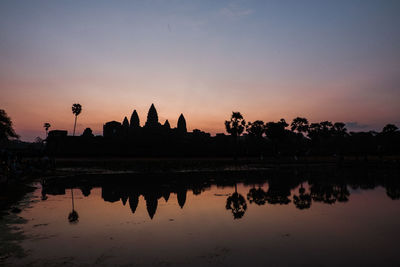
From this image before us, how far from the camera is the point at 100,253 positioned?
7727mm

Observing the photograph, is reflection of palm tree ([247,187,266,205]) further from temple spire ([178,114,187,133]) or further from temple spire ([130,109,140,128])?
temple spire ([130,109,140,128])

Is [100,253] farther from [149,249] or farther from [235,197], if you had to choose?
[235,197]

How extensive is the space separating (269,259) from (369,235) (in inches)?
174

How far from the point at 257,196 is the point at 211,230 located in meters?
8.00

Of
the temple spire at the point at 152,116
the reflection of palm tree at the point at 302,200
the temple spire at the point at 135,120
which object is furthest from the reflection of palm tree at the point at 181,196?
the temple spire at the point at 135,120

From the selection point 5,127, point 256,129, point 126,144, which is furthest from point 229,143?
point 5,127

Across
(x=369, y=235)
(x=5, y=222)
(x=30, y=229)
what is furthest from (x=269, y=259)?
(x=5, y=222)

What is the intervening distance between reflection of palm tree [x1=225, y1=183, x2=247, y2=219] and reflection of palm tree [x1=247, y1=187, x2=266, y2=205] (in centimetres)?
50

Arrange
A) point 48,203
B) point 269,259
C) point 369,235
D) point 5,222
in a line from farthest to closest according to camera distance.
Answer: point 48,203
point 5,222
point 369,235
point 269,259

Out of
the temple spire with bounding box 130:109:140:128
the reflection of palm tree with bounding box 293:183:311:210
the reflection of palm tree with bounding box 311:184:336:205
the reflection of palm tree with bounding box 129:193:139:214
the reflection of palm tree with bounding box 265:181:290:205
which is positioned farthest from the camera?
the temple spire with bounding box 130:109:140:128

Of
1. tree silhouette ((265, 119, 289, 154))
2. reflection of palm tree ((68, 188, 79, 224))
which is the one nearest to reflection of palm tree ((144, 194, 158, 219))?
reflection of palm tree ((68, 188, 79, 224))

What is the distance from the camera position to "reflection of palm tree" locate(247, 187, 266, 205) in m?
15.8

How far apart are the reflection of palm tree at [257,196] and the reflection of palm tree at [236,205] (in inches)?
19.8

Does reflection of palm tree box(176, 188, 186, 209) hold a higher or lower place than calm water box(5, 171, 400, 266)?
higher
